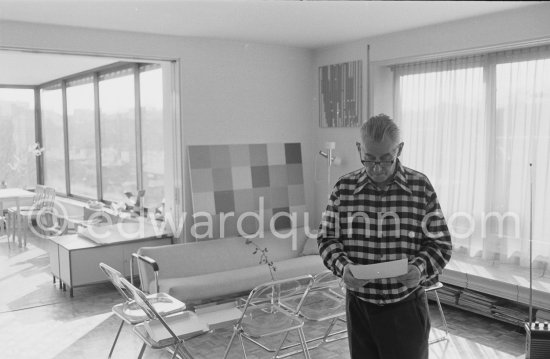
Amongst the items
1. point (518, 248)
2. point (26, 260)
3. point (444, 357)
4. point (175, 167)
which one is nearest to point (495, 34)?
point (518, 248)

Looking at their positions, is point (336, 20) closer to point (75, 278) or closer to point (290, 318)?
point (290, 318)

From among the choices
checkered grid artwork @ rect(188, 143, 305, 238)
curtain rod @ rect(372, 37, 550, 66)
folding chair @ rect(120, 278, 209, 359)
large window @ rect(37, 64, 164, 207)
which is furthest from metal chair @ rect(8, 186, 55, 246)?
curtain rod @ rect(372, 37, 550, 66)

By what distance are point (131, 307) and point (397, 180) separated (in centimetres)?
254

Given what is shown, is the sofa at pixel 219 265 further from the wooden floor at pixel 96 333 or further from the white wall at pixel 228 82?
the white wall at pixel 228 82

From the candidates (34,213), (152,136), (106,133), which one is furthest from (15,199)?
(152,136)

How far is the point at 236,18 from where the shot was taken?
466 centimetres

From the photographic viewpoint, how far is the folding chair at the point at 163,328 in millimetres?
3377

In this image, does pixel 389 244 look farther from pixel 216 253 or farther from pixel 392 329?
pixel 216 253

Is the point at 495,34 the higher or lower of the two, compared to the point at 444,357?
higher

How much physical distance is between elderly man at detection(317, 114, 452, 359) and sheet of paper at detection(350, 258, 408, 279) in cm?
4

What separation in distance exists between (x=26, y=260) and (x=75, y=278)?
1908 millimetres

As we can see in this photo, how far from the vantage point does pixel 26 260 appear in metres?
7.02

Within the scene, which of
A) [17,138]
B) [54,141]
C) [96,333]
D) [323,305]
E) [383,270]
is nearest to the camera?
[383,270]

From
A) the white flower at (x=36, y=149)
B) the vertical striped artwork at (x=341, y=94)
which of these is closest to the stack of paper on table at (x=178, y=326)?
the vertical striped artwork at (x=341, y=94)
